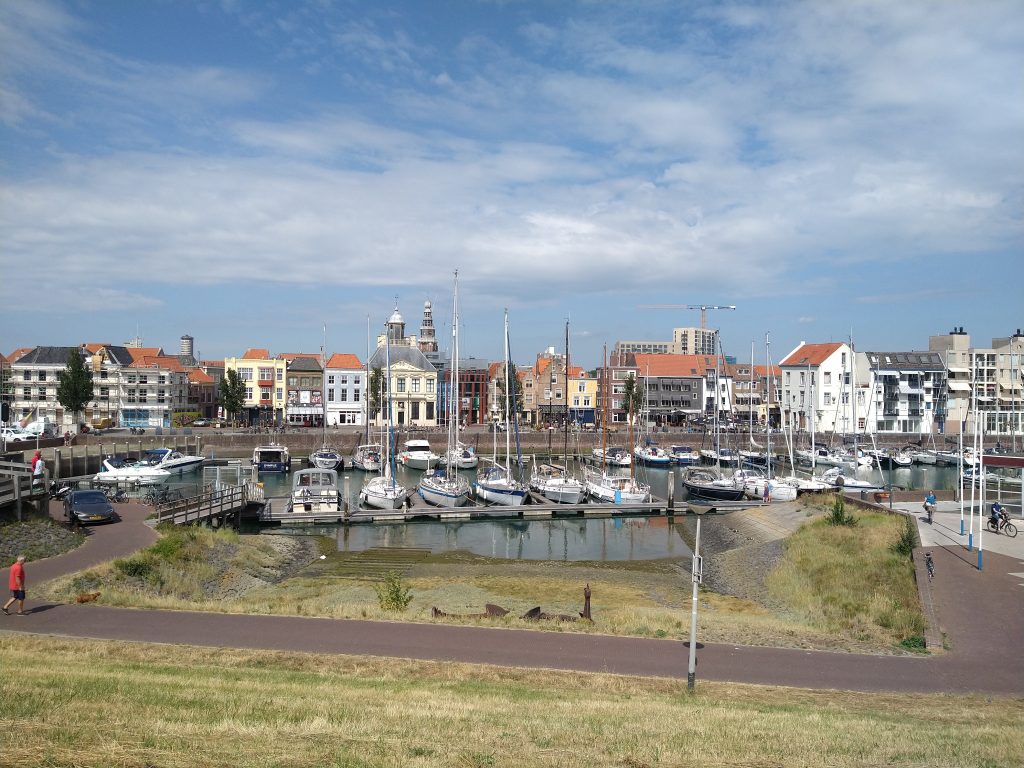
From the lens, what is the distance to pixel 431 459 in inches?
3543

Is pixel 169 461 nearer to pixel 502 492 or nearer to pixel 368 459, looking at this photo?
pixel 368 459

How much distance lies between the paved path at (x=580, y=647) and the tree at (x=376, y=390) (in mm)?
89688

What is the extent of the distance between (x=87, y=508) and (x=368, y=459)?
152ft

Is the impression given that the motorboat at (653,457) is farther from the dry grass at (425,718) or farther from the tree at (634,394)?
the dry grass at (425,718)

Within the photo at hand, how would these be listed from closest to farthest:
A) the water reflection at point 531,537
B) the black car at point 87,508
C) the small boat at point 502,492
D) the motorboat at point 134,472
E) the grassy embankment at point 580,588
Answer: the grassy embankment at point 580,588, the black car at point 87,508, the water reflection at point 531,537, the small boat at point 502,492, the motorboat at point 134,472

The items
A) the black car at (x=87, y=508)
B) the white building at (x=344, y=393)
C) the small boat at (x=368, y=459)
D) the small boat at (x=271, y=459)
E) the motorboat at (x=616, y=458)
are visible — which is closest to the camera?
the black car at (x=87, y=508)

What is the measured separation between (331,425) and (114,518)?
3196 inches

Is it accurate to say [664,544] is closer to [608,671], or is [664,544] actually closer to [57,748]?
[608,671]

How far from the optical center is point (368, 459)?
272ft

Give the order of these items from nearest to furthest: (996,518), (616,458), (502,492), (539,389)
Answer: (996,518) → (502,492) → (616,458) → (539,389)

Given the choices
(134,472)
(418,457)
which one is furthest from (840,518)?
(134,472)

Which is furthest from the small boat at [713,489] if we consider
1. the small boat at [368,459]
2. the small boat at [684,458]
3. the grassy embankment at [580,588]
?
the small boat at [368,459]

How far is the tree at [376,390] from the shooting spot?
371 feet

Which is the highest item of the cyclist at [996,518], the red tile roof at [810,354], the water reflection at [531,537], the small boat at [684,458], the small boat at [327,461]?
the red tile roof at [810,354]
